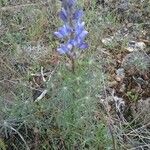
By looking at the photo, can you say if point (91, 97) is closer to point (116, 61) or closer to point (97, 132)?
point (97, 132)

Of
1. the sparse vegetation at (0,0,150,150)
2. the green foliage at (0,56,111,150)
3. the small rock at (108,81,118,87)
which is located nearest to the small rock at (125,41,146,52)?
the sparse vegetation at (0,0,150,150)

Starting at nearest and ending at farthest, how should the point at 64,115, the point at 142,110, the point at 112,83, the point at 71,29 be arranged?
the point at 71,29, the point at 64,115, the point at 142,110, the point at 112,83

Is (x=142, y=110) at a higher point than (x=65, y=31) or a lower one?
lower

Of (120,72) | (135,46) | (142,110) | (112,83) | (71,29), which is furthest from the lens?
(135,46)

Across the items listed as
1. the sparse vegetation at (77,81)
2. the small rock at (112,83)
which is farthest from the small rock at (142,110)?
the small rock at (112,83)

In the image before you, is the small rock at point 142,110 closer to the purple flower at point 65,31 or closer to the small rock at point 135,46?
the small rock at point 135,46

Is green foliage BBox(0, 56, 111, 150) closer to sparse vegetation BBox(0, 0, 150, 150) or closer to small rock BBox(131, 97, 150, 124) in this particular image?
sparse vegetation BBox(0, 0, 150, 150)

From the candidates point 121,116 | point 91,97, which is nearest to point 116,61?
point 121,116

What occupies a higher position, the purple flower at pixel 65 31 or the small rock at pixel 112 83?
the purple flower at pixel 65 31

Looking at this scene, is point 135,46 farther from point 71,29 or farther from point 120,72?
point 71,29

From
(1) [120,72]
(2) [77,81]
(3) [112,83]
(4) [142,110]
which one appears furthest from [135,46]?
(2) [77,81]

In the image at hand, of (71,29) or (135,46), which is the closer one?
(71,29)

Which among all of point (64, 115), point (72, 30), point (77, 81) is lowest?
point (64, 115)
